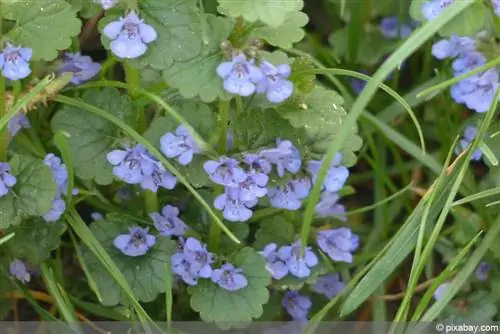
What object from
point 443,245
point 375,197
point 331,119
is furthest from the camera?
point 375,197

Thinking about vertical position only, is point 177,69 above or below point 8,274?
above

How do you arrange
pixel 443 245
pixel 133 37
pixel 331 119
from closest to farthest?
pixel 133 37 < pixel 331 119 < pixel 443 245

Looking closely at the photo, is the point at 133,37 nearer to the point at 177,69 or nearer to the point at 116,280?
the point at 177,69

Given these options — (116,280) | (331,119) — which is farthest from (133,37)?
(116,280)

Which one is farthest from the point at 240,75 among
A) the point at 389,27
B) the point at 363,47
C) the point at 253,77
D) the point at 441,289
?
the point at 389,27

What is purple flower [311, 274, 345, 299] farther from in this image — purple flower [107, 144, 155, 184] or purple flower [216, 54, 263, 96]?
purple flower [216, 54, 263, 96]

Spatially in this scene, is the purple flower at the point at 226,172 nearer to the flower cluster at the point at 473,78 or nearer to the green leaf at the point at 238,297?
the green leaf at the point at 238,297

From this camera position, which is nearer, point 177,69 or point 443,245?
point 177,69

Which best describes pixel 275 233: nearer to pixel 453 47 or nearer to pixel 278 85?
pixel 278 85

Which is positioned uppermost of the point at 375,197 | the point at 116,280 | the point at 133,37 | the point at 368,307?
the point at 133,37
